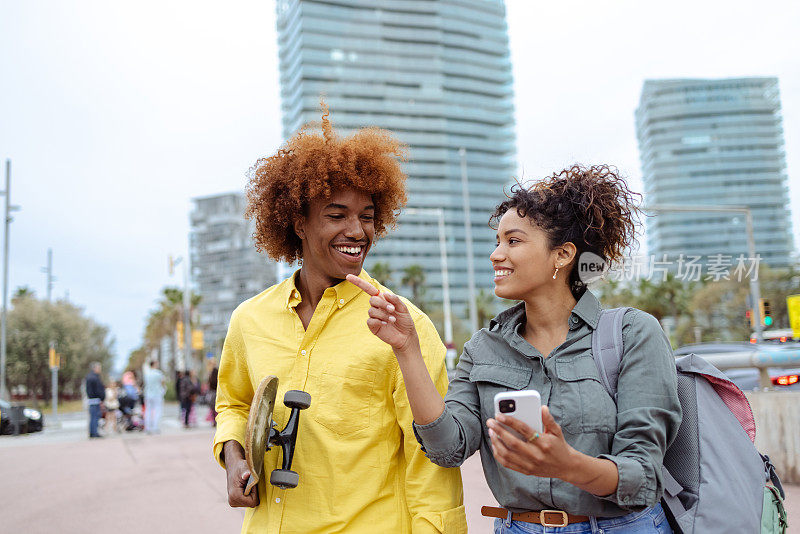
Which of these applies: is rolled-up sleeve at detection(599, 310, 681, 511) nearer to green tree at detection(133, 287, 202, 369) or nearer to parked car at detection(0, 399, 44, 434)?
parked car at detection(0, 399, 44, 434)

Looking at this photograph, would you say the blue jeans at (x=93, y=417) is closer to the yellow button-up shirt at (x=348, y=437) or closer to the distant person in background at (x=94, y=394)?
the distant person in background at (x=94, y=394)

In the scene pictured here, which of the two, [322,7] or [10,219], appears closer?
[10,219]

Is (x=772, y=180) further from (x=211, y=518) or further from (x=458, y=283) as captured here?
(x=211, y=518)

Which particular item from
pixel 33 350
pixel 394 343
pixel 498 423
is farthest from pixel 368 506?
pixel 33 350

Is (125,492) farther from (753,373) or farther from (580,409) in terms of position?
(753,373)

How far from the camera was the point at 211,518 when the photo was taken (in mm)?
6926

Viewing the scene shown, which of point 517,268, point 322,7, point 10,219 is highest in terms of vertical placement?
point 322,7

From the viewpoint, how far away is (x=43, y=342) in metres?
41.8

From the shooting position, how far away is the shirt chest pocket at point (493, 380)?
2146 millimetres

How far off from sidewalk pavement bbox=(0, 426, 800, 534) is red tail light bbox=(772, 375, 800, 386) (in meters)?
2.37

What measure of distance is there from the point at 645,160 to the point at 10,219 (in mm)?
93962

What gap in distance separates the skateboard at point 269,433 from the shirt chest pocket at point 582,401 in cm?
81

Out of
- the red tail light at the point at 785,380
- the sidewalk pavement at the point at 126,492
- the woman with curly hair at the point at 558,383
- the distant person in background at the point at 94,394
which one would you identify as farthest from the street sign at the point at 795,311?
the distant person in background at the point at 94,394

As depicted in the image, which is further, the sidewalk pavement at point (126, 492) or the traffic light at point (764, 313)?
the traffic light at point (764, 313)
